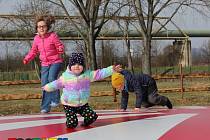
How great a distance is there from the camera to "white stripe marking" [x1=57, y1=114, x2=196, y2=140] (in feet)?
12.6

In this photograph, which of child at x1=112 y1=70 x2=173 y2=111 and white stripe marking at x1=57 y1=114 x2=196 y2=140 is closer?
white stripe marking at x1=57 y1=114 x2=196 y2=140

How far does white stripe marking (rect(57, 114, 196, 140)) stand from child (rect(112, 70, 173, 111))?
1.46m

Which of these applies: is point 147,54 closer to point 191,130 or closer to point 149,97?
point 149,97

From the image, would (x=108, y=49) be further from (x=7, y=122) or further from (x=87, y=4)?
(x=7, y=122)

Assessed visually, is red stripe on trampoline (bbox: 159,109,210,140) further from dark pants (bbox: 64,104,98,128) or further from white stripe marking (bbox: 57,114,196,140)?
dark pants (bbox: 64,104,98,128)

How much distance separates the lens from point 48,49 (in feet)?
22.1

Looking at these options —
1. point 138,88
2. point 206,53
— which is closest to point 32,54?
point 138,88

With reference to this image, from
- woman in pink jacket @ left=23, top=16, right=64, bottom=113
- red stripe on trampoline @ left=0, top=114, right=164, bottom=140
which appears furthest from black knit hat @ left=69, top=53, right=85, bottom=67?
woman in pink jacket @ left=23, top=16, right=64, bottom=113

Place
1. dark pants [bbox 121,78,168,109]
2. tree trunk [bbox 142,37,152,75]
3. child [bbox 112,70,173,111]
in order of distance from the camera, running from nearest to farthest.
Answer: child [bbox 112,70,173,111] < dark pants [bbox 121,78,168,109] < tree trunk [bbox 142,37,152,75]

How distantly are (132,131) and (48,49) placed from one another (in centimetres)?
291

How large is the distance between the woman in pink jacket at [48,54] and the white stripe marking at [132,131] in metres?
2.13

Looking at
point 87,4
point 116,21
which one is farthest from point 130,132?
point 116,21

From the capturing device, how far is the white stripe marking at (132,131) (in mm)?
3842

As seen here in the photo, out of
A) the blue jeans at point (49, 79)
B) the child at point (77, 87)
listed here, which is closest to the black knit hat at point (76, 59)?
the child at point (77, 87)
